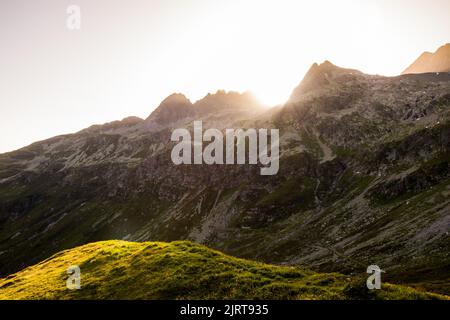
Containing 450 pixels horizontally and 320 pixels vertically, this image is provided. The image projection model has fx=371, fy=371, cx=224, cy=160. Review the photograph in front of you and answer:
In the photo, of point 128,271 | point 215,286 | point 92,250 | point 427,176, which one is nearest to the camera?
point 215,286

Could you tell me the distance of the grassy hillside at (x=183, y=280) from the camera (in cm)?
2773

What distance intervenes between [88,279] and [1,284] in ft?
72.4

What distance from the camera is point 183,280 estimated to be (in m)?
33.7

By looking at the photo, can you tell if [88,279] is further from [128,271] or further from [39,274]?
[39,274]

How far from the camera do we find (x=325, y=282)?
2931cm

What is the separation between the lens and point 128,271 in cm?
4025

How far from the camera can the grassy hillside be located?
91.0 ft

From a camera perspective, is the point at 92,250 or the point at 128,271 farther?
the point at 92,250

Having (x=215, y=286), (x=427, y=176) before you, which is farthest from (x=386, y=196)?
(x=215, y=286)

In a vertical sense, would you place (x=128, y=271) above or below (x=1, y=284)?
above

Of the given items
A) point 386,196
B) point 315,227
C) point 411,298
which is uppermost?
point 411,298
